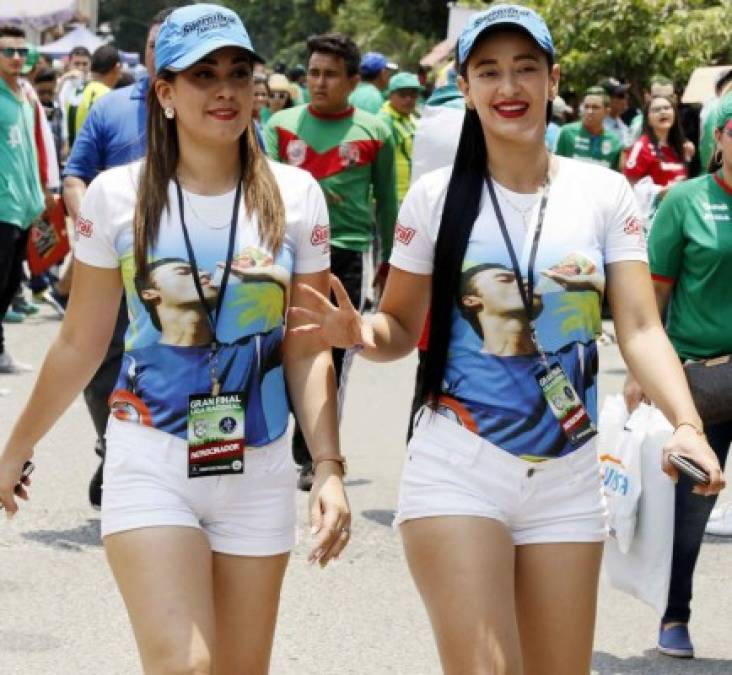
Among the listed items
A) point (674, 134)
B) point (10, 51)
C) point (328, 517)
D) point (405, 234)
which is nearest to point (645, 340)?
point (405, 234)

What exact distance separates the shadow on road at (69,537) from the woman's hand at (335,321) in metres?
3.56

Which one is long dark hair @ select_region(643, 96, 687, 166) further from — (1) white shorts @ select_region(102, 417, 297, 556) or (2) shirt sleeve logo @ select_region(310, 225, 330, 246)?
(1) white shorts @ select_region(102, 417, 297, 556)

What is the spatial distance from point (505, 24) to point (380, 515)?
14.3ft

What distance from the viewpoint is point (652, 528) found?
607cm

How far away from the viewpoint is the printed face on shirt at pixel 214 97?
13.8 ft

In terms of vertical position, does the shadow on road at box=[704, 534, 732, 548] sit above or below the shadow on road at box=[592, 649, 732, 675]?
below

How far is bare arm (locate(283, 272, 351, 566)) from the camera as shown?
4013mm

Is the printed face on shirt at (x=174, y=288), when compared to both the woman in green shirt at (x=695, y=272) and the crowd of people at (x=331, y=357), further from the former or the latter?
the woman in green shirt at (x=695, y=272)

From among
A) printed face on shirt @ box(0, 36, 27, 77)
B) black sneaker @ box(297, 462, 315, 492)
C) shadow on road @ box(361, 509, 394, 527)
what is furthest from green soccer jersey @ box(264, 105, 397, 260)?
printed face on shirt @ box(0, 36, 27, 77)

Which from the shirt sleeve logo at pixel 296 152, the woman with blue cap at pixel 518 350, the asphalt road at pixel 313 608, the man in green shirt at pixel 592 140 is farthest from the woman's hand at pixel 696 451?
the man in green shirt at pixel 592 140

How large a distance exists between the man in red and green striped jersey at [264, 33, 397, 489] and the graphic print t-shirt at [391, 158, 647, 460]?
4630 millimetres

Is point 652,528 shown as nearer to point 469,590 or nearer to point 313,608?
point 313,608

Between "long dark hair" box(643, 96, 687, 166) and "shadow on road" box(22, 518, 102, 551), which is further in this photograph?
"long dark hair" box(643, 96, 687, 166)

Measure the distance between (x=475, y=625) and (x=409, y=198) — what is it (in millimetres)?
1072
